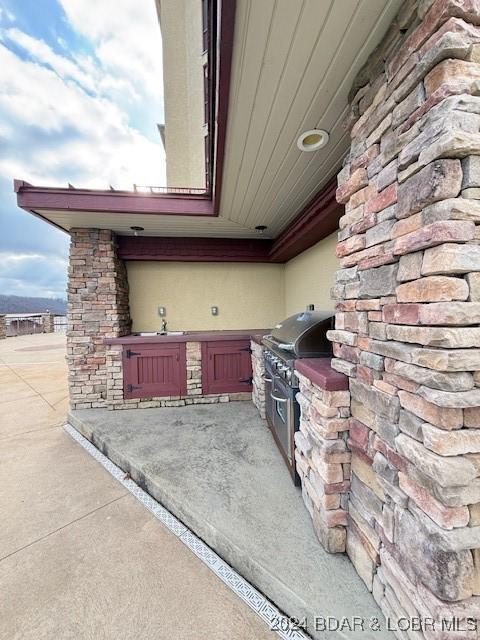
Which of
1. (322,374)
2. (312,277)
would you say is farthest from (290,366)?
(312,277)

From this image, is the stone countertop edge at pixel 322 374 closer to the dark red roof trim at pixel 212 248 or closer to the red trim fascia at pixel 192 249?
the dark red roof trim at pixel 212 248

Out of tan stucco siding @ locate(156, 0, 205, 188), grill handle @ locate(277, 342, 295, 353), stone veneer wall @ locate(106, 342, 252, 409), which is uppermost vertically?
tan stucco siding @ locate(156, 0, 205, 188)

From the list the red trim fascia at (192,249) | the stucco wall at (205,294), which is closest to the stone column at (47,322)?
the stucco wall at (205,294)

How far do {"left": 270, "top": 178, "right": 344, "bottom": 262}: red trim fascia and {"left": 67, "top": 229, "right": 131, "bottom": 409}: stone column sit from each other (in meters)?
2.47

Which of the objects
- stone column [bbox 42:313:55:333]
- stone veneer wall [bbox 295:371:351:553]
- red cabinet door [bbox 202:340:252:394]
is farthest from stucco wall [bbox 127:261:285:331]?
stone column [bbox 42:313:55:333]

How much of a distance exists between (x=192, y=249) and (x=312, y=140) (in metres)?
2.67

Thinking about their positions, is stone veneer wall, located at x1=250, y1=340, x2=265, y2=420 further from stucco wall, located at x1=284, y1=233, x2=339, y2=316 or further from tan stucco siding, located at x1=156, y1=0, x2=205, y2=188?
tan stucco siding, located at x1=156, y1=0, x2=205, y2=188

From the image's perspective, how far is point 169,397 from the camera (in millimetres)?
3877

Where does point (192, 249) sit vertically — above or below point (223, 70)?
below

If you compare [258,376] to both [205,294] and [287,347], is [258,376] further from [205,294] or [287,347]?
[205,294]

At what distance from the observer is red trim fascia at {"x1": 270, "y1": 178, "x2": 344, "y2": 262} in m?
2.45

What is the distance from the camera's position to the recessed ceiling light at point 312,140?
1.80 metres

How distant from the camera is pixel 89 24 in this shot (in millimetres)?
4164

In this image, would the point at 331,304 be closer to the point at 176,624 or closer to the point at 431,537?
the point at 431,537
